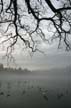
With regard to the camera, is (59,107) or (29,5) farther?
(59,107)

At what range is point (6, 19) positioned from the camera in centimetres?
1095

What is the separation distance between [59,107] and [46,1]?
14.0 meters

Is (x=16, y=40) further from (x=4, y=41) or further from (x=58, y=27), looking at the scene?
(x=58, y=27)

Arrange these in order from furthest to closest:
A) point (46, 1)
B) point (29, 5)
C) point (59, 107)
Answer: point (59, 107), point (29, 5), point (46, 1)


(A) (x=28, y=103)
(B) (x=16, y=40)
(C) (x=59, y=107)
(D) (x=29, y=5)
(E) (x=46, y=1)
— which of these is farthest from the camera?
(A) (x=28, y=103)

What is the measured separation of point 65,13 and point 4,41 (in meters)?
3.15

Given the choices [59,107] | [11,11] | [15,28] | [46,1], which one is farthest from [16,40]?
[59,107]

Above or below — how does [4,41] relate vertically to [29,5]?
below

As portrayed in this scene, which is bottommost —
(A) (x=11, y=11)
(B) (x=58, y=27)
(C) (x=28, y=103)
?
(C) (x=28, y=103)

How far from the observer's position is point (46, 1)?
966 centimetres

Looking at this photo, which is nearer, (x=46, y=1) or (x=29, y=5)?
(x=46, y=1)

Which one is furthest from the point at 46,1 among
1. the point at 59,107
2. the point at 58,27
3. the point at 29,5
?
the point at 59,107

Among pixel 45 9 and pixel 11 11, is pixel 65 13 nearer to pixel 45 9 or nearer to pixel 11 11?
pixel 45 9

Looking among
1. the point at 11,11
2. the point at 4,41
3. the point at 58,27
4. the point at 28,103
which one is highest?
the point at 11,11
